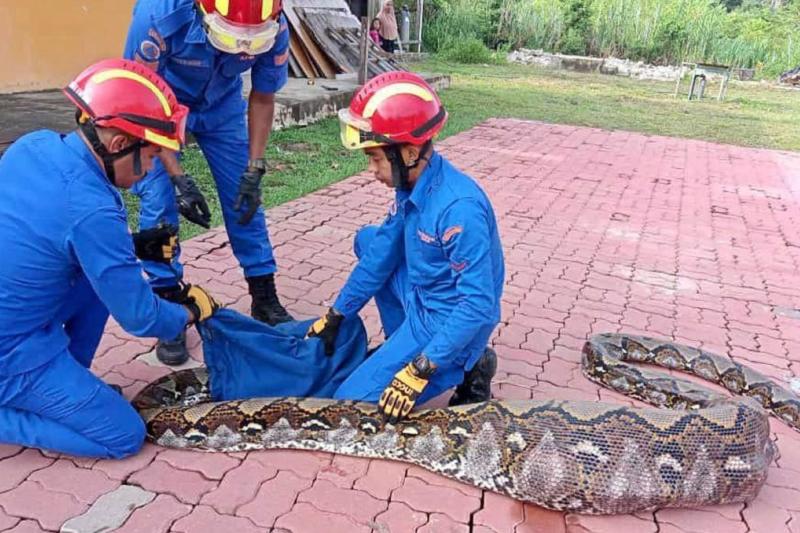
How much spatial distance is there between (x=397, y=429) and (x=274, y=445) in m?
0.65

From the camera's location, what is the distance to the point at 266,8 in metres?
3.77

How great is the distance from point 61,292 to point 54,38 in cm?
805

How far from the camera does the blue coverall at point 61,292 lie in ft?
9.51

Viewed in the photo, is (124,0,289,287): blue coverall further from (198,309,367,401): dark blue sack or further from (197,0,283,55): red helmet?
(198,309,367,401): dark blue sack

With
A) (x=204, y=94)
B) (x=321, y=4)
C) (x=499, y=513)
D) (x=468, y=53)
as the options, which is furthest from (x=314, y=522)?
(x=468, y=53)

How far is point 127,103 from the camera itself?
2.88 m

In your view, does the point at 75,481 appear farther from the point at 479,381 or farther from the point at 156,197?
the point at 479,381

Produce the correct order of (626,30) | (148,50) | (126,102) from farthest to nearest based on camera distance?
(626,30), (148,50), (126,102)

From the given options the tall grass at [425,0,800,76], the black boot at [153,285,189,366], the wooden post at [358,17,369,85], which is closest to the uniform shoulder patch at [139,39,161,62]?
the black boot at [153,285,189,366]

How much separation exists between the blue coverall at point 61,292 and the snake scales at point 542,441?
367mm

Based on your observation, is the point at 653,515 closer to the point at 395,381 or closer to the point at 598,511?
the point at 598,511

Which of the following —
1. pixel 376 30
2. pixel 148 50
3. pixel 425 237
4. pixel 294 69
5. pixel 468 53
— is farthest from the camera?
pixel 468 53

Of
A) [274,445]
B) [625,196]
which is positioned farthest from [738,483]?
[625,196]

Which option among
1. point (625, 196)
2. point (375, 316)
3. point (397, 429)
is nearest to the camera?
point (397, 429)
